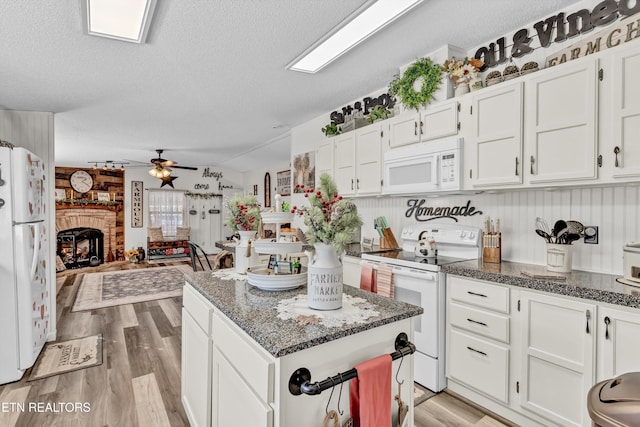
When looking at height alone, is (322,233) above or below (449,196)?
below

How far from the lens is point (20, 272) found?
2.69 metres

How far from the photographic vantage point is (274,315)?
1297 mm

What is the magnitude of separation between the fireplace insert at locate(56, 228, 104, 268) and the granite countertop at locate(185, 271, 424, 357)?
828cm

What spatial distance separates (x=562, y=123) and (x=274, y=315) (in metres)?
1.97

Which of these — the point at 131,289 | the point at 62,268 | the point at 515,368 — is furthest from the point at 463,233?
the point at 62,268

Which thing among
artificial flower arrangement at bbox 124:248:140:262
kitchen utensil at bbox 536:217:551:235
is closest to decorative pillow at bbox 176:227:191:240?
artificial flower arrangement at bbox 124:248:140:262

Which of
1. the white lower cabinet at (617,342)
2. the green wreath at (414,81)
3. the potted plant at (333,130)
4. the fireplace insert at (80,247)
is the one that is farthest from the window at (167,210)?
the white lower cabinet at (617,342)

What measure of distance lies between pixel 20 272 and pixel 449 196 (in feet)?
12.0

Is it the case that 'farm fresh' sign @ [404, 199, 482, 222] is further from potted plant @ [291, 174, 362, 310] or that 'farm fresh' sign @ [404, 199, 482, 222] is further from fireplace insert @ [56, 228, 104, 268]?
fireplace insert @ [56, 228, 104, 268]

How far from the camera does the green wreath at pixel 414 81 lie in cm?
268

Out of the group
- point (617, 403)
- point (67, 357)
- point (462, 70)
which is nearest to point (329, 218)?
point (617, 403)

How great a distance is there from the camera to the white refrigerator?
2609 millimetres

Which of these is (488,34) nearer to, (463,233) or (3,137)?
(463,233)

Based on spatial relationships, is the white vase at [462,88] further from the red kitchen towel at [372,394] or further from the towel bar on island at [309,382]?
the towel bar on island at [309,382]
